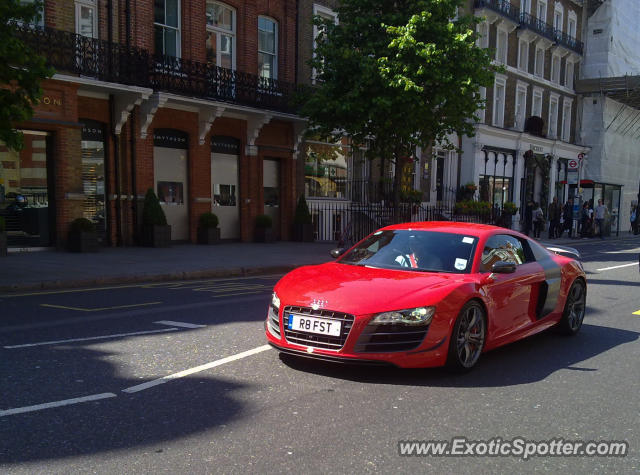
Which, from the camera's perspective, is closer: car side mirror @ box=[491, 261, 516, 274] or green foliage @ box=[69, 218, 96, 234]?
car side mirror @ box=[491, 261, 516, 274]

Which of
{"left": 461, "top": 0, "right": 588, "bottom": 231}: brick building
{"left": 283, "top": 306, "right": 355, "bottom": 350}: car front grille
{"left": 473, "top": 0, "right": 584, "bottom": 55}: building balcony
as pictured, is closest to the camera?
{"left": 283, "top": 306, "right": 355, "bottom": 350}: car front grille

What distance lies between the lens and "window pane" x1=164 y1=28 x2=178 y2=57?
18.4 m

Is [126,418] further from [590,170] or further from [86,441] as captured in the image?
[590,170]

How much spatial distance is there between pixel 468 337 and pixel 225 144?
16.5m

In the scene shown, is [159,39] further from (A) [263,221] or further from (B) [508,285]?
(B) [508,285]

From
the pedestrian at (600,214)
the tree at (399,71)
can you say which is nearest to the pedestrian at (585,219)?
the pedestrian at (600,214)

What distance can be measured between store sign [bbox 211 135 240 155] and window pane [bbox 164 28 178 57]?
2996 mm

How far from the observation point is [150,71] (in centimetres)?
1700

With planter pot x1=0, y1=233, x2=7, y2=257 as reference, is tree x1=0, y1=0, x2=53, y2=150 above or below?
above

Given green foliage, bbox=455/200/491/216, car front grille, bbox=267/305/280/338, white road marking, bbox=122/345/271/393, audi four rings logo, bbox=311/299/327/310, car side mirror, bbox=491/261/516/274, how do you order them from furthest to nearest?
green foliage, bbox=455/200/491/216
car side mirror, bbox=491/261/516/274
car front grille, bbox=267/305/280/338
audi four rings logo, bbox=311/299/327/310
white road marking, bbox=122/345/271/393

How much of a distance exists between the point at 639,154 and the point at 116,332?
176 ft

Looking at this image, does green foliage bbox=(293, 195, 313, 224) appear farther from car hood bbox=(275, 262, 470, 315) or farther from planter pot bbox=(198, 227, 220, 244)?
car hood bbox=(275, 262, 470, 315)

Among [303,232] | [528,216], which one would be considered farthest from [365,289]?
[528,216]

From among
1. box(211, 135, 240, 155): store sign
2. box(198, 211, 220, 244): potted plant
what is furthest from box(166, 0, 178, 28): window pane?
box(198, 211, 220, 244): potted plant
